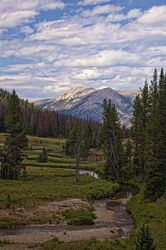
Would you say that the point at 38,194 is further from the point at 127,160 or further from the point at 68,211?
the point at 127,160

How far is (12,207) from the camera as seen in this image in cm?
4366

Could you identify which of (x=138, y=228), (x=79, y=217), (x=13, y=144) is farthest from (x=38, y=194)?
(x=13, y=144)

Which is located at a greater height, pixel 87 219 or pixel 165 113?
pixel 165 113

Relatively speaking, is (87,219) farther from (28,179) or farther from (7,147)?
(7,147)

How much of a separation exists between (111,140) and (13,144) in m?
25.8

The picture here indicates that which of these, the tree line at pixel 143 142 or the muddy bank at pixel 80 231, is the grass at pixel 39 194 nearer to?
the muddy bank at pixel 80 231

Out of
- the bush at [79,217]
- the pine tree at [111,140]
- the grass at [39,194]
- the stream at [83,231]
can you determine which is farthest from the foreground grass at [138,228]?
the pine tree at [111,140]

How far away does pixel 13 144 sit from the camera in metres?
72.6

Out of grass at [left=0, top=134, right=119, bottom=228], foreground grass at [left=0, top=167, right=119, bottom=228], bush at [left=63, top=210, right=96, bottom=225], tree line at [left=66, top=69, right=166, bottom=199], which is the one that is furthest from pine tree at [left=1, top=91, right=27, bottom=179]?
bush at [left=63, top=210, right=96, bottom=225]

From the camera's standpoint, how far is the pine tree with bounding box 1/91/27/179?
69812mm

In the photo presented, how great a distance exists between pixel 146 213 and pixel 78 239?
13.6 metres

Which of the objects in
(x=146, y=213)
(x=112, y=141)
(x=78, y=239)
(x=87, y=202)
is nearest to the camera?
(x=78, y=239)

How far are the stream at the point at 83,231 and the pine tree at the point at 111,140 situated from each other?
39.2 meters

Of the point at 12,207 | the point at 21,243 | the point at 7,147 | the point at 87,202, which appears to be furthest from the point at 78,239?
the point at 7,147
